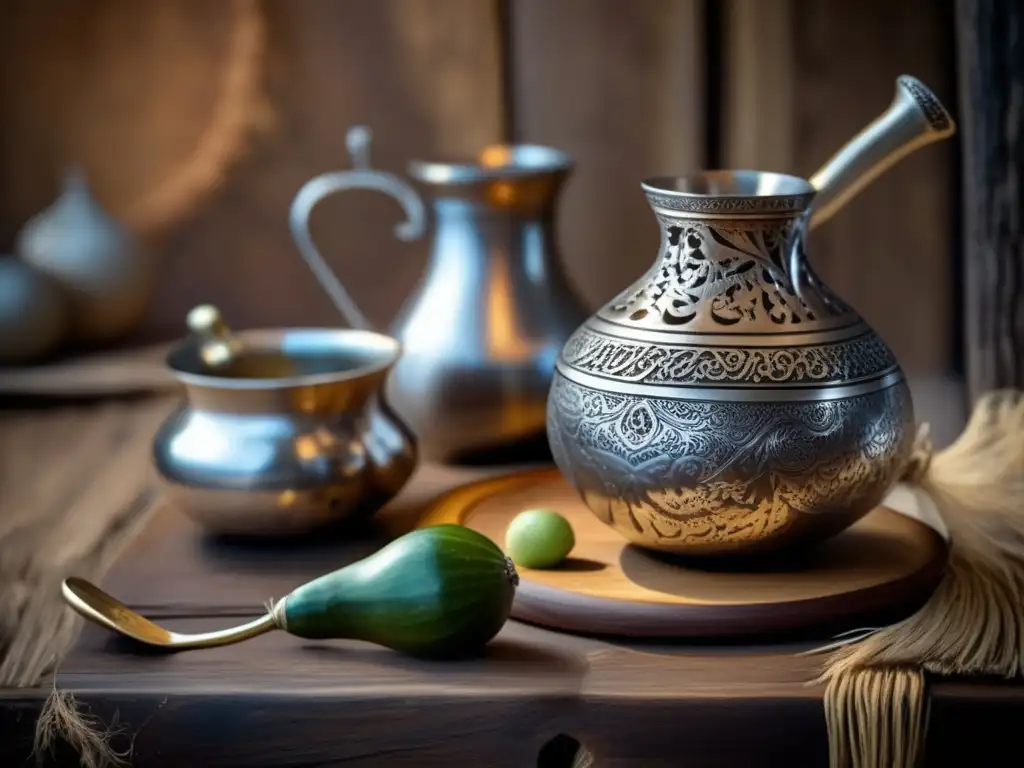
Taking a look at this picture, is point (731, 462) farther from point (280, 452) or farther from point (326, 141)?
point (326, 141)

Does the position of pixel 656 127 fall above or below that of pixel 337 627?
above

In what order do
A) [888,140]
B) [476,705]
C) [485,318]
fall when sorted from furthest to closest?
[485,318] → [888,140] → [476,705]

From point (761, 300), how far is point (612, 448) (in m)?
0.10

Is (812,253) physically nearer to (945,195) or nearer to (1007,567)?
(945,195)

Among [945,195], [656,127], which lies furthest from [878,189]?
[656,127]

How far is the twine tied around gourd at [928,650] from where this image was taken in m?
0.59

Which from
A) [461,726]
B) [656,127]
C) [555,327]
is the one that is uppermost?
[656,127]

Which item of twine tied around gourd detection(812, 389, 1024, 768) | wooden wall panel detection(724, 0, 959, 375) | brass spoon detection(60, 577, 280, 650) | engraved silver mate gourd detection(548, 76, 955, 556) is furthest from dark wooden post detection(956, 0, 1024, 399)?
brass spoon detection(60, 577, 280, 650)

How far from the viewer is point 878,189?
1.12 metres

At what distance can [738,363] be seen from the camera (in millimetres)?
640

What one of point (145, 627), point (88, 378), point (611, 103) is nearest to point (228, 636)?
point (145, 627)

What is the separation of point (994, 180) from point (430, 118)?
0.46 metres

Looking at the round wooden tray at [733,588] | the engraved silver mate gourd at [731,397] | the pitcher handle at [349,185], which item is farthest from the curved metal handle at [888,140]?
the pitcher handle at [349,185]

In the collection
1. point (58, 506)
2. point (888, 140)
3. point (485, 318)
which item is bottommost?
point (58, 506)
